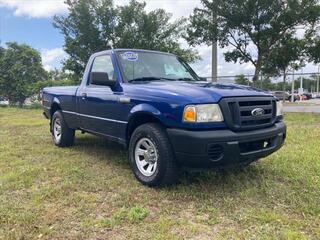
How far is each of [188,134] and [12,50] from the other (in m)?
32.9

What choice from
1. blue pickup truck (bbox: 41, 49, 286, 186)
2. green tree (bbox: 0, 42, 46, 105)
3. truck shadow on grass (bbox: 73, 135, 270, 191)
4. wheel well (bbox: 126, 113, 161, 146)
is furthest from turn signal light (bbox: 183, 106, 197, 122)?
green tree (bbox: 0, 42, 46, 105)

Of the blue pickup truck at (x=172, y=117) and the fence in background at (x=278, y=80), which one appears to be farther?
the fence in background at (x=278, y=80)

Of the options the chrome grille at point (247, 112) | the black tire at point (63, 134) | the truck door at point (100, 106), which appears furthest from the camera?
the black tire at point (63, 134)

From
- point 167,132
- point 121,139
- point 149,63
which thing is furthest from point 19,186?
point 149,63

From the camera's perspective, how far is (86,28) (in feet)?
63.5

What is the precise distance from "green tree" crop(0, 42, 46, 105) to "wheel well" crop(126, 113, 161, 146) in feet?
96.2

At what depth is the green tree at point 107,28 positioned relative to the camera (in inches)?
763

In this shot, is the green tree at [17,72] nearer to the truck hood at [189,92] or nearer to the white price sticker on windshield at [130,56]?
the white price sticker on windshield at [130,56]

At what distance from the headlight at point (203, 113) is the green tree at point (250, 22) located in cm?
1065

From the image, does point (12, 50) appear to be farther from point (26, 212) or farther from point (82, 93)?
point (26, 212)

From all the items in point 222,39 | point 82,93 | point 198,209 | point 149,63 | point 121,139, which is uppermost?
point 222,39

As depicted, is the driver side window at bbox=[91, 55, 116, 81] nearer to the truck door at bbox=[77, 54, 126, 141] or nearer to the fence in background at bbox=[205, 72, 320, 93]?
the truck door at bbox=[77, 54, 126, 141]

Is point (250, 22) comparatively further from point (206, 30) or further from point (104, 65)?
point (104, 65)

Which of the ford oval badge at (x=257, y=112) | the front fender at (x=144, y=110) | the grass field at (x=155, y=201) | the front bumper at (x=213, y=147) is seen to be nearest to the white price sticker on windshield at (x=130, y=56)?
the front fender at (x=144, y=110)
